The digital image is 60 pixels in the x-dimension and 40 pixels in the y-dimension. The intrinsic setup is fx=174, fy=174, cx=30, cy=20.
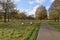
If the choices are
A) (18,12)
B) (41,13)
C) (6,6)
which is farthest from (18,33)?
(41,13)

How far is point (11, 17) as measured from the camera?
5909cm

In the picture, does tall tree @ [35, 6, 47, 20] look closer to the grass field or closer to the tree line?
the tree line

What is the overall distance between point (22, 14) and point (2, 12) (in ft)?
101

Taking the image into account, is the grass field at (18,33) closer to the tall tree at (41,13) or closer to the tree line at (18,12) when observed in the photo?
the tree line at (18,12)

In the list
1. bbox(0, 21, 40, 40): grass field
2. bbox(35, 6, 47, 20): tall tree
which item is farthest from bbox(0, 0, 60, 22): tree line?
bbox(0, 21, 40, 40): grass field

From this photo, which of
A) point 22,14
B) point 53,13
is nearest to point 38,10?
point 22,14

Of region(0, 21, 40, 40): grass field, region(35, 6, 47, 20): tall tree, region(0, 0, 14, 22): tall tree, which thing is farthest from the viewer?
region(35, 6, 47, 20): tall tree

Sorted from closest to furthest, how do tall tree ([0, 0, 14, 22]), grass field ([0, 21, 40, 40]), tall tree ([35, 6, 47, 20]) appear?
grass field ([0, 21, 40, 40]) < tall tree ([0, 0, 14, 22]) < tall tree ([35, 6, 47, 20])

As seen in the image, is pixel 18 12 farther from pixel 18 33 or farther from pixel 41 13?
pixel 18 33

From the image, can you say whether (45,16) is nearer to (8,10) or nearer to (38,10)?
(38,10)

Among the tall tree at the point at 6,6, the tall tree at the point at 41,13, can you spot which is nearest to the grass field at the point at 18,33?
the tall tree at the point at 6,6

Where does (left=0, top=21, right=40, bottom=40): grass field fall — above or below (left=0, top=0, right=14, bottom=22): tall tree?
below

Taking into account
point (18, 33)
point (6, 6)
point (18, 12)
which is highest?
point (6, 6)

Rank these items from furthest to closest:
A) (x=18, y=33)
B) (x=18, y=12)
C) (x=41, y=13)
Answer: (x=41, y=13) → (x=18, y=12) → (x=18, y=33)
